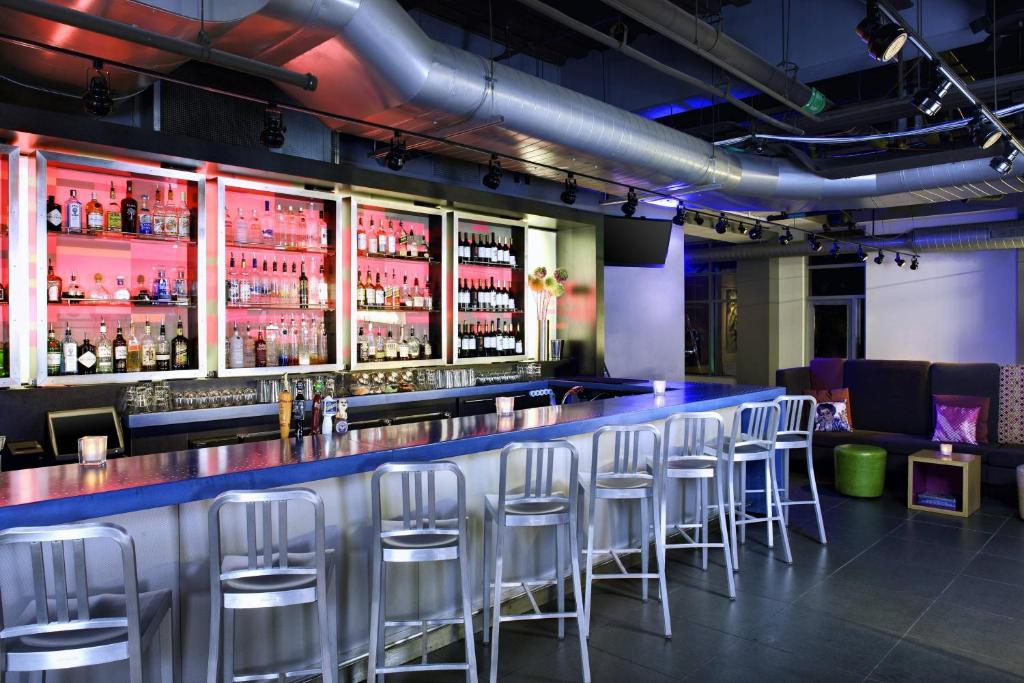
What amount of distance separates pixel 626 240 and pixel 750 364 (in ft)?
26.4

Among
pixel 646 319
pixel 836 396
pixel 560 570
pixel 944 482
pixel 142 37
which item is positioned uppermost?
pixel 142 37

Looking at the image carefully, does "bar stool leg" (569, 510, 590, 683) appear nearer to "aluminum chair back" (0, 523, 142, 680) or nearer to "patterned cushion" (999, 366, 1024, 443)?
"aluminum chair back" (0, 523, 142, 680)

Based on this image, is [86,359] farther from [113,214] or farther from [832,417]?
[832,417]

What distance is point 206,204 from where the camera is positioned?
4.42 m

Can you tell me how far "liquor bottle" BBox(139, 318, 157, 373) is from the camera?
4273 millimetres

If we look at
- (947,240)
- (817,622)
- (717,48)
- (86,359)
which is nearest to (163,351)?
(86,359)

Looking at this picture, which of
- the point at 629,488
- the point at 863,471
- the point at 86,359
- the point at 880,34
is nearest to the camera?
the point at 629,488

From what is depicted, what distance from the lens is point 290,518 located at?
2680 mm

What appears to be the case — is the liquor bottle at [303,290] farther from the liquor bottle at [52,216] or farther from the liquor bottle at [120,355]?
the liquor bottle at [52,216]

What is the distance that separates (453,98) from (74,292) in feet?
7.99

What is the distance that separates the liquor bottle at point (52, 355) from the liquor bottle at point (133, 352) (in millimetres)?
383

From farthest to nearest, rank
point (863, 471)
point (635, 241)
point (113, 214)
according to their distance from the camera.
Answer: point (635, 241) → point (863, 471) → point (113, 214)

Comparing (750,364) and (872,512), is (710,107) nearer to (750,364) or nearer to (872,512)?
(872,512)

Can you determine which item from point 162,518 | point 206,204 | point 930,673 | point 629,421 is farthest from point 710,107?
point 162,518
